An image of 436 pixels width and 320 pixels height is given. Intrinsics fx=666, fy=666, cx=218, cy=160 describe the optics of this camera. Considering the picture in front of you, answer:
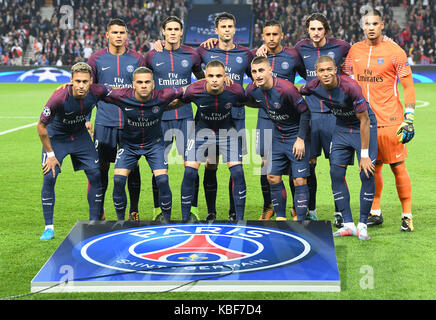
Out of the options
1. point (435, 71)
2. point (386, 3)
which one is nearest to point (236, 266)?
point (435, 71)

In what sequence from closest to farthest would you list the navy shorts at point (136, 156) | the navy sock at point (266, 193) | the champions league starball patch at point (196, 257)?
the champions league starball patch at point (196, 257) < the navy shorts at point (136, 156) < the navy sock at point (266, 193)

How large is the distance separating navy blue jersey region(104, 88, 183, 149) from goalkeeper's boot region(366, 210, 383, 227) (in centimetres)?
249

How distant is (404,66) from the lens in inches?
272

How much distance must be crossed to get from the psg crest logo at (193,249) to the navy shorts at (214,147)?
2.96ft

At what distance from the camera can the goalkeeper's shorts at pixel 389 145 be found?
700 centimetres

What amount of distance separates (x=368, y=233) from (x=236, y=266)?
6.89 ft

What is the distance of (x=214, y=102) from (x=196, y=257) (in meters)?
1.97

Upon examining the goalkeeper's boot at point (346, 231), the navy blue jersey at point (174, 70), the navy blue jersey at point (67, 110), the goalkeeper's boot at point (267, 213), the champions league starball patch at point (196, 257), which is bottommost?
the goalkeeper's boot at point (267, 213)

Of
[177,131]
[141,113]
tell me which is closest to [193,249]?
[141,113]

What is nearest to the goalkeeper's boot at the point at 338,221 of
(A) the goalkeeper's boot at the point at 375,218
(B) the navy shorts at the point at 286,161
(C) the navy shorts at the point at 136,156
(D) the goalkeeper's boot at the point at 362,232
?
(A) the goalkeeper's boot at the point at 375,218

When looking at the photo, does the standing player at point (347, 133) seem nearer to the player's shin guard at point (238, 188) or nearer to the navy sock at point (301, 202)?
the navy sock at point (301, 202)

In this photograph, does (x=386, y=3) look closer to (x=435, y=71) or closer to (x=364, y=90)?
(x=435, y=71)

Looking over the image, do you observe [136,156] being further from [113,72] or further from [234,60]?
[234,60]

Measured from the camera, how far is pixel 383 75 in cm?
697
